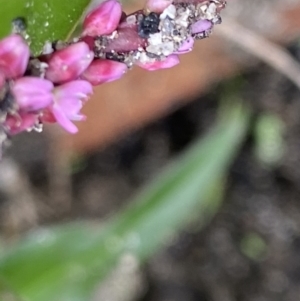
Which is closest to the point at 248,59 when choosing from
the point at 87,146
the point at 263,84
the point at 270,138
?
the point at 263,84

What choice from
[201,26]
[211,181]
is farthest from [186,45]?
[211,181]

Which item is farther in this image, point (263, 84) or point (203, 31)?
point (263, 84)

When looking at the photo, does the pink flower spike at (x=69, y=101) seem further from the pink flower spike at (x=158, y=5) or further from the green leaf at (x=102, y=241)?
the green leaf at (x=102, y=241)

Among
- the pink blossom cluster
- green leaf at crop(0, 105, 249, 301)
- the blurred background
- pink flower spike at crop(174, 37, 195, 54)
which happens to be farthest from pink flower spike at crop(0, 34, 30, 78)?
the blurred background

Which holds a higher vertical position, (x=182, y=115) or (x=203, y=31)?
(x=203, y=31)

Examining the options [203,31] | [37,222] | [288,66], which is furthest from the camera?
[37,222]

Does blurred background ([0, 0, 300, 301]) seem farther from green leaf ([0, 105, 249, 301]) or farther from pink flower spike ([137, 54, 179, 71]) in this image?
pink flower spike ([137, 54, 179, 71])

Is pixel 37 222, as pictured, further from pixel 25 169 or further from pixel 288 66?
pixel 288 66
